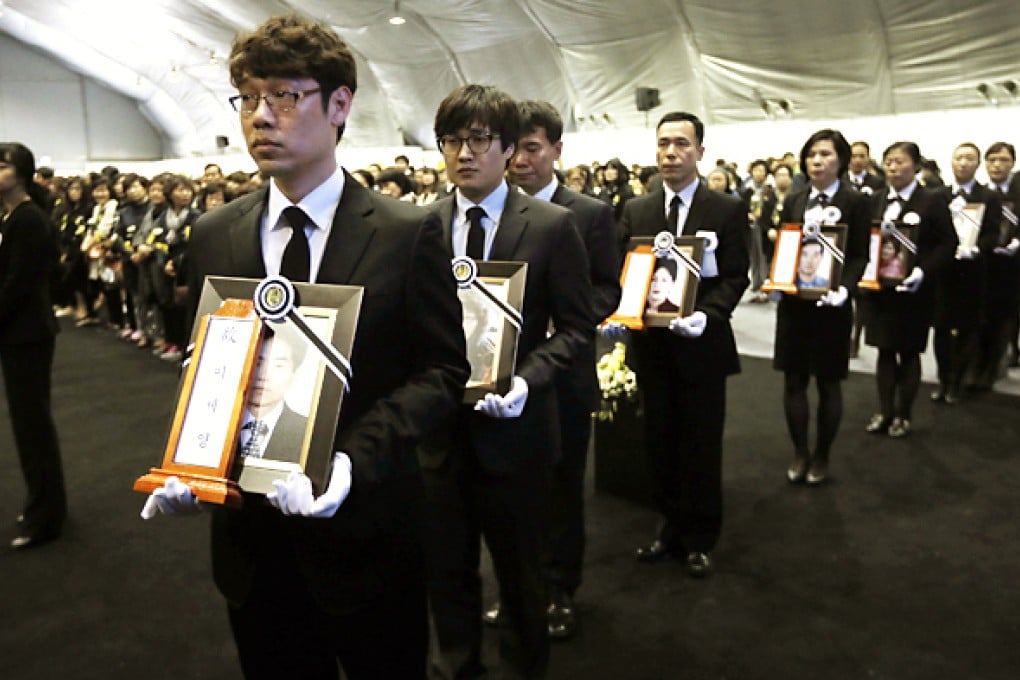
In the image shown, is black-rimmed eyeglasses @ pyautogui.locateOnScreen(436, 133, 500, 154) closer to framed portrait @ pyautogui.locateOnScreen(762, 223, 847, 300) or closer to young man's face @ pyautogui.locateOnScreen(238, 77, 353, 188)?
young man's face @ pyautogui.locateOnScreen(238, 77, 353, 188)

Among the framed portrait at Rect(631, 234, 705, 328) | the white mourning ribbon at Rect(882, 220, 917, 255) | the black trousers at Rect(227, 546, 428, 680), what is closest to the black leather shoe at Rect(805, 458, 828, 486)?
the white mourning ribbon at Rect(882, 220, 917, 255)

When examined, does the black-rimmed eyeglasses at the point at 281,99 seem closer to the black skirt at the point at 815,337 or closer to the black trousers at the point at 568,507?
the black trousers at the point at 568,507

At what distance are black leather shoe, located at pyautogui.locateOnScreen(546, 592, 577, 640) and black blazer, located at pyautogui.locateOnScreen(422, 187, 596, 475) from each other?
0.73 meters

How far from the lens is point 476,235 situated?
7.18 ft

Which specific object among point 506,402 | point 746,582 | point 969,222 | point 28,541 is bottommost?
point 28,541

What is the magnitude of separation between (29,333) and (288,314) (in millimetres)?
2636

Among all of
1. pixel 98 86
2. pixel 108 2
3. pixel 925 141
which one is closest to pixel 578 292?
pixel 925 141

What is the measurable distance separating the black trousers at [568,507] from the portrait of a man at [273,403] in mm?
1400

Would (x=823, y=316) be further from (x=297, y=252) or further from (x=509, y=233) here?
(x=297, y=252)

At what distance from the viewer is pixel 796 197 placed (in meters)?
3.87

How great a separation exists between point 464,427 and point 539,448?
21 cm

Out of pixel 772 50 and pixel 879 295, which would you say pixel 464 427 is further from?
pixel 772 50

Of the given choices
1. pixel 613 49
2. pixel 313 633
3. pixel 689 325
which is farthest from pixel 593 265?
pixel 613 49

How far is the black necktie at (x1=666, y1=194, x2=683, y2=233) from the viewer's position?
3021mm
